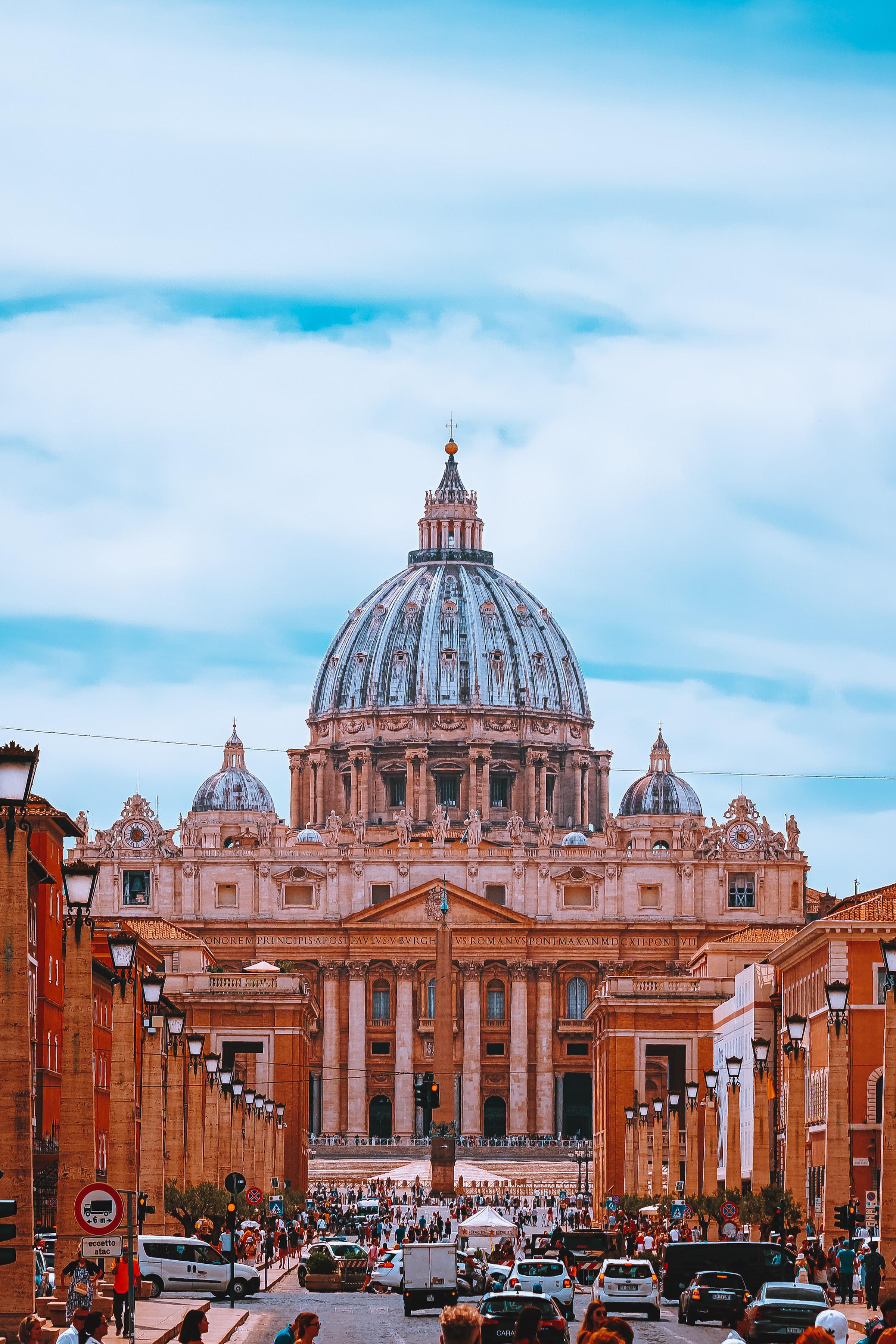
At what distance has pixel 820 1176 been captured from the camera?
229 ft

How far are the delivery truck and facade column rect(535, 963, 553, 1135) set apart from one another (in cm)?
9756

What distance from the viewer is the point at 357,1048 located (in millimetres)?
147000

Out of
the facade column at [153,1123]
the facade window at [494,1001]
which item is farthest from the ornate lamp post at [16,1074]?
the facade window at [494,1001]

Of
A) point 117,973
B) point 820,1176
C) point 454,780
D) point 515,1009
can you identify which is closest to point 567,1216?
point 820,1176

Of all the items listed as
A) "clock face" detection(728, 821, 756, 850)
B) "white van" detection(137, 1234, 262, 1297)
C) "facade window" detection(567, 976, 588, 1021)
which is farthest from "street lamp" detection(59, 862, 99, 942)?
"clock face" detection(728, 821, 756, 850)

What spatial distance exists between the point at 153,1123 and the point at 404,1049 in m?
102

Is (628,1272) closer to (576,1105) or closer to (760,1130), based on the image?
(760,1130)

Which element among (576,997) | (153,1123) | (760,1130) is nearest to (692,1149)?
(760,1130)

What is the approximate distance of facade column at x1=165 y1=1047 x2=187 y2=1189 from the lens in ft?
182

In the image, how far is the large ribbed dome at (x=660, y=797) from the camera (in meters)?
171

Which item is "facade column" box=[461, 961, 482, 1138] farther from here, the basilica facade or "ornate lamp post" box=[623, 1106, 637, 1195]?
"ornate lamp post" box=[623, 1106, 637, 1195]

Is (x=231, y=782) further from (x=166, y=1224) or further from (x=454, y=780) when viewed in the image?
(x=166, y=1224)

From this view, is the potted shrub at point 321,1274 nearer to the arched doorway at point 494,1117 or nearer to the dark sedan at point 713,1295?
the dark sedan at point 713,1295

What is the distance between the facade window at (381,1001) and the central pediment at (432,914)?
3729 millimetres
